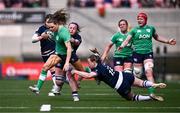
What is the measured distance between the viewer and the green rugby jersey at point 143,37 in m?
20.3

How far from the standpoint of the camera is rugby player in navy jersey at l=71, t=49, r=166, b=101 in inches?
711

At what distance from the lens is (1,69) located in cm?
3597

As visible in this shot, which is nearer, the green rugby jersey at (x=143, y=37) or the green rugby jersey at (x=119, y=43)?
the green rugby jersey at (x=143, y=37)

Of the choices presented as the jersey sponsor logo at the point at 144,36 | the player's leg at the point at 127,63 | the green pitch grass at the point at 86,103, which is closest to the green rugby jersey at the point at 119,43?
the player's leg at the point at 127,63

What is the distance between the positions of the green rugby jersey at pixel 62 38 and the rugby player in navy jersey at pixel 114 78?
82 cm

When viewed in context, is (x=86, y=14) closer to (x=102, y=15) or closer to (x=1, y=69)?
(x=102, y=15)

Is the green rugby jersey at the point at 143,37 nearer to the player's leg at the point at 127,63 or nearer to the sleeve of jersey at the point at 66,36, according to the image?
the player's leg at the point at 127,63

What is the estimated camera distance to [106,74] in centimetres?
1822

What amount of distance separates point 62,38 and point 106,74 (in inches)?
52.2

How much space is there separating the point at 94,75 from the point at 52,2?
22061 mm

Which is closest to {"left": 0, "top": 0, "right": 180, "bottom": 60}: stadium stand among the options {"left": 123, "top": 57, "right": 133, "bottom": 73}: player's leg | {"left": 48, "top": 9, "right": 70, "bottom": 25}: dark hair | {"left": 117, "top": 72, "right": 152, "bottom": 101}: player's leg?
{"left": 123, "top": 57, "right": 133, "bottom": 73}: player's leg

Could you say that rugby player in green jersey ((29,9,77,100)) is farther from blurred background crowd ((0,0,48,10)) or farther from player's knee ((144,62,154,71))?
blurred background crowd ((0,0,48,10))

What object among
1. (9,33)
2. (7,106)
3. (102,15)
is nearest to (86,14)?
(102,15)

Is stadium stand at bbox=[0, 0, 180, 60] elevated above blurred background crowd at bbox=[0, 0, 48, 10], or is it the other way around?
blurred background crowd at bbox=[0, 0, 48, 10]
